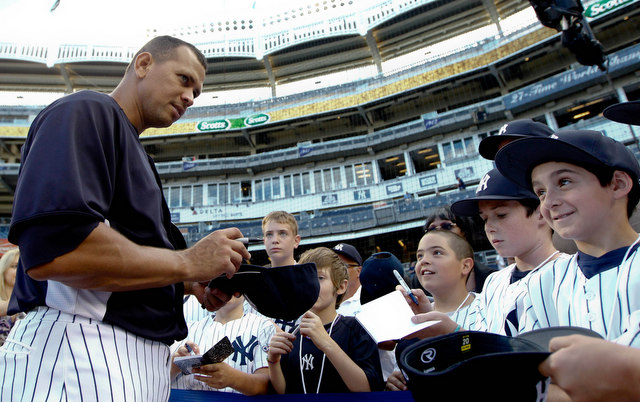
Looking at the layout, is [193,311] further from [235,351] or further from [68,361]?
[68,361]

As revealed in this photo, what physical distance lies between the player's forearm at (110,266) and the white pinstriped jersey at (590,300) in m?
1.52

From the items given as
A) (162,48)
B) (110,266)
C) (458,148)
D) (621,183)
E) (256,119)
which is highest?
(256,119)

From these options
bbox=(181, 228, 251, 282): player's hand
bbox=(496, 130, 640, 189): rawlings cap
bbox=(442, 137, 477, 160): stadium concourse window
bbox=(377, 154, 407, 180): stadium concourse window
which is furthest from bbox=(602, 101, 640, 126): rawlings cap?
bbox=(377, 154, 407, 180): stadium concourse window

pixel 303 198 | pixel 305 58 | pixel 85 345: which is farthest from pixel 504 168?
pixel 305 58

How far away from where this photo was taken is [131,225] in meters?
1.38

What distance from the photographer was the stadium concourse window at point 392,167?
2334 cm

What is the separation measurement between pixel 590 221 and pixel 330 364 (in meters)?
1.76

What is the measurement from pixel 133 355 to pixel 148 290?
225 mm

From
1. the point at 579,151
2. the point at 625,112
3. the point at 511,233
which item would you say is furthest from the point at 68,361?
the point at 511,233

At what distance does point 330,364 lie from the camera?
2523 mm

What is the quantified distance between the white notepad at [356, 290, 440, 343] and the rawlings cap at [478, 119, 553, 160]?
1.22m

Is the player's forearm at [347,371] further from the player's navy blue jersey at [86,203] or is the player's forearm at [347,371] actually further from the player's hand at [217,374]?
the player's navy blue jersey at [86,203]

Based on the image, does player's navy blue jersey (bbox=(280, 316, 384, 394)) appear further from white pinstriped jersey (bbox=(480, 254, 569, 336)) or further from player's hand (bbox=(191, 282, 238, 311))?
player's hand (bbox=(191, 282, 238, 311))

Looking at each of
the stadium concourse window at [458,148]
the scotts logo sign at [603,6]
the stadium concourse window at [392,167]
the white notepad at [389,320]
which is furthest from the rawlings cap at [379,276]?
the scotts logo sign at [603,6]
